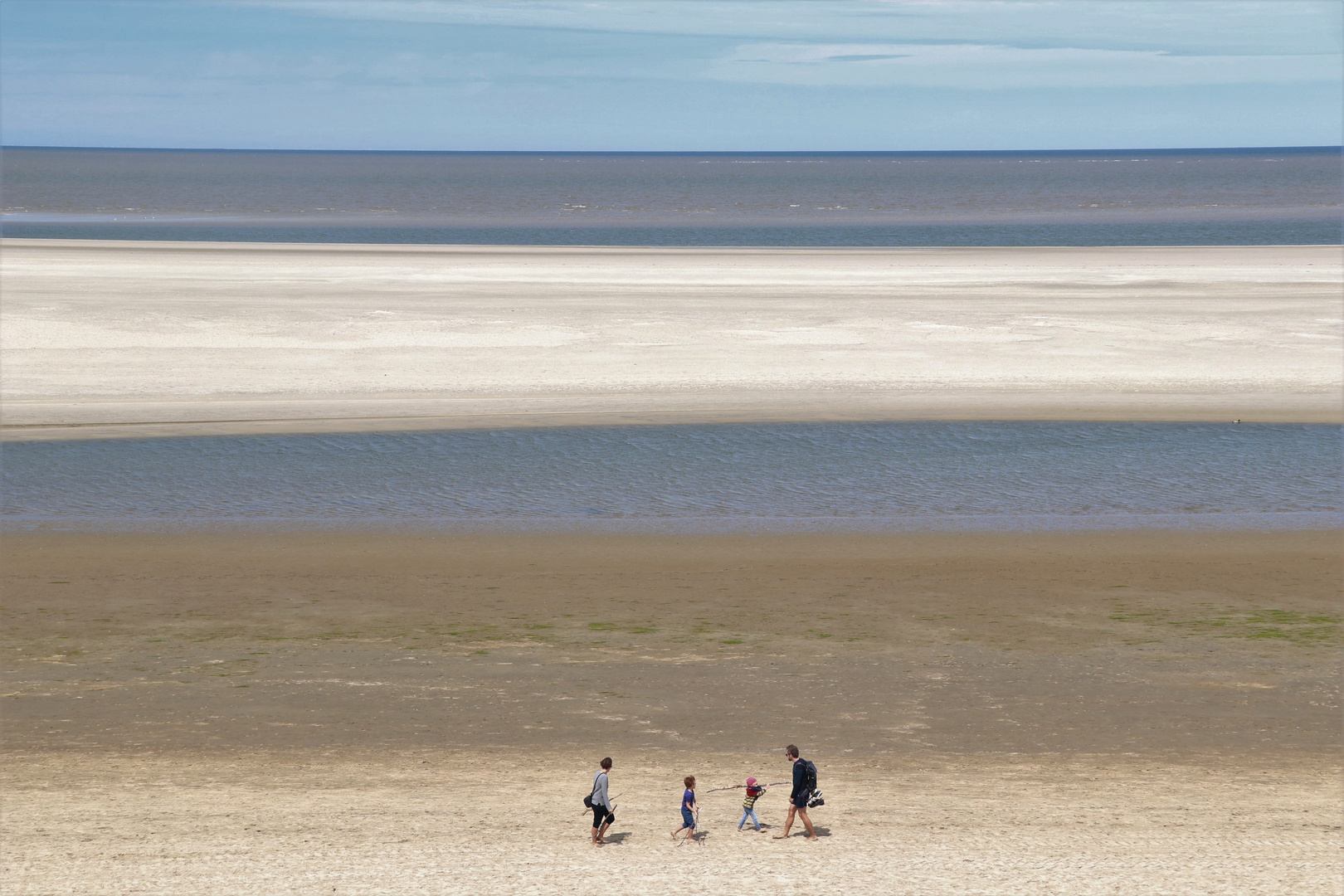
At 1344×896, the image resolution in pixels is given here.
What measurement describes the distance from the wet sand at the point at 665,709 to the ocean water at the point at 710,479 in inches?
52.1

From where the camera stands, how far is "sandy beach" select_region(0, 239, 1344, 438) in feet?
107

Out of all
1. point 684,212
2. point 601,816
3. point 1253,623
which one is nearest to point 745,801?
point 601,816

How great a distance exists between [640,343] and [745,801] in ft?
85.0

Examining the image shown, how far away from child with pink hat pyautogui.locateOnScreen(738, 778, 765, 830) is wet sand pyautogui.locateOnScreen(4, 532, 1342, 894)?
23cm

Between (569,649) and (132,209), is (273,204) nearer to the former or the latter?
(132,209)

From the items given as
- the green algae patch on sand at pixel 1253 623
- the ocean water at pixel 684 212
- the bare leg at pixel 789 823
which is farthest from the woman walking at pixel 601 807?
the ocean water at pixel 684 212

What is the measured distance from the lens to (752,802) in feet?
42.9

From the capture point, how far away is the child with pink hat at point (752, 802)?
13.0m

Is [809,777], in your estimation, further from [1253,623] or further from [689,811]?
[1253,623]

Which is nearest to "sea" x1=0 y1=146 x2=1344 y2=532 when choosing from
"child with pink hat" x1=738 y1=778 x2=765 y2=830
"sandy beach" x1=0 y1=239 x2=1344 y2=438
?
"sandy beach" x1=0 y1=239 x2=1344 y2=438

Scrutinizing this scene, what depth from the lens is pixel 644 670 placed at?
17.3 metres

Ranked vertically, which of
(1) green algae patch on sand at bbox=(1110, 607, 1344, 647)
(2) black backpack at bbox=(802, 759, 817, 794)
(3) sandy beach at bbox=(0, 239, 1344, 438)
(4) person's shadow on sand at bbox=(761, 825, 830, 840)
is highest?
(3) sandy beach at bbox=(0, 239, 1344, 438)

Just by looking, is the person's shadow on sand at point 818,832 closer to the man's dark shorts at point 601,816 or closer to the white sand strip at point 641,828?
the white sand strip at point 641,828

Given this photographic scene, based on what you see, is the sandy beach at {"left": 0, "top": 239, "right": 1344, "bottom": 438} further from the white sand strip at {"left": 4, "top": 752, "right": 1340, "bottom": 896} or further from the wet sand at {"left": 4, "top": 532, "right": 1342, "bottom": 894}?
the white sand strip at {"left": 4, "top": 752, "right": 1340, "bottom": 896}
